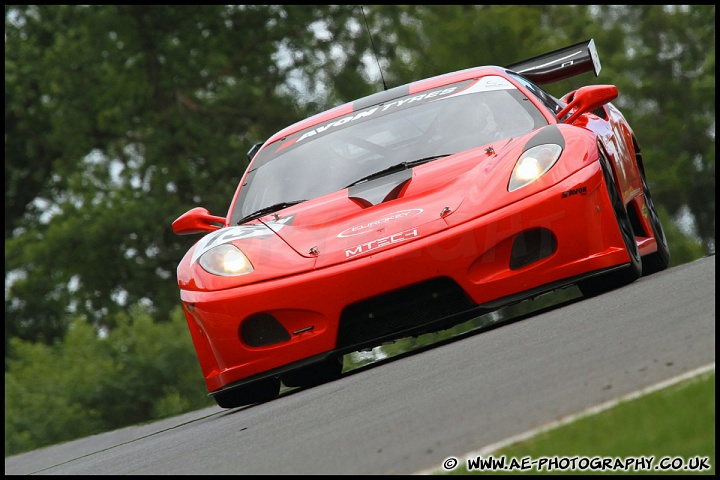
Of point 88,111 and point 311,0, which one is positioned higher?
point 311,0

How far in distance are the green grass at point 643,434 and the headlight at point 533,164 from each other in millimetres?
2580

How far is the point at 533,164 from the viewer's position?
6262mm

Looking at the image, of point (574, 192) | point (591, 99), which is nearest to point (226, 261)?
point (574, 192)

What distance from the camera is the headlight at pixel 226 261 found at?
6344 millimetres

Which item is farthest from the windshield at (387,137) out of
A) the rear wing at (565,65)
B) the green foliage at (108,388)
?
the green foliage at (108,388)

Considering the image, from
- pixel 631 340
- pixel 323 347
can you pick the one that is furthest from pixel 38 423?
pixel 631 340

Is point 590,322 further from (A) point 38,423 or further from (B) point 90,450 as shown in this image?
(A) point 38,423

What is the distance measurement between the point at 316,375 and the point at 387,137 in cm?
143

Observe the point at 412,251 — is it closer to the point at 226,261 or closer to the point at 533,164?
the point at 533,164

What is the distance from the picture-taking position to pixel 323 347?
20.1ft

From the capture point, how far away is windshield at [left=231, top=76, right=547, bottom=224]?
7.16 metres

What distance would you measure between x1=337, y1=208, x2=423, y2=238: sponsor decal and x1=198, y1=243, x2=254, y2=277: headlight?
0.50 meters

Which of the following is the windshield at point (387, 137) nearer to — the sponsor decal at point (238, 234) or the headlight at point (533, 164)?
the sponsor decal at point (238, 234)

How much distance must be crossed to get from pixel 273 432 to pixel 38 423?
31.7 feet
